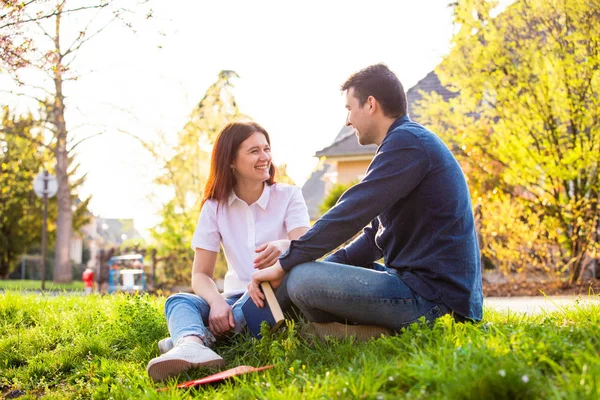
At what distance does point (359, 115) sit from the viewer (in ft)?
12.6

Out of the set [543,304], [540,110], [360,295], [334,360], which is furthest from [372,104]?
[540,110]

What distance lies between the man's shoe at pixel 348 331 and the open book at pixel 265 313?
0.21m

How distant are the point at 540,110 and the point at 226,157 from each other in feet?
26.4

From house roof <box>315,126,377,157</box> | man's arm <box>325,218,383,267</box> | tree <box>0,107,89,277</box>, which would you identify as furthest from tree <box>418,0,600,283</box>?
tree <box>0,107,89,277</box>

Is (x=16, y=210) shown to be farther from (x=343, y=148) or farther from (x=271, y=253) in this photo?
(x=271, y=253)

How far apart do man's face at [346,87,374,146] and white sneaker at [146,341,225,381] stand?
1400mm

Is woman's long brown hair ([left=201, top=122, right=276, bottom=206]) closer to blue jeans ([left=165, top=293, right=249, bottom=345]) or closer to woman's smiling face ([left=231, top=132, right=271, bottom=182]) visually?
woman's smiling face ([left=231, top=132, right=271, bottom=182])

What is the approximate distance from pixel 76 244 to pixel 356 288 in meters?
54.6

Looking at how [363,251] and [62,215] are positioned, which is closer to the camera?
[363,251]

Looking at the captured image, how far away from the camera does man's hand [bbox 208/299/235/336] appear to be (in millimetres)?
4074

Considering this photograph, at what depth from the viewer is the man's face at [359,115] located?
3816 mm

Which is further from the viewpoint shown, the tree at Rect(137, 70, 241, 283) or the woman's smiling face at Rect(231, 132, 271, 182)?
the tree at Rect(137, 70, 241, 283)

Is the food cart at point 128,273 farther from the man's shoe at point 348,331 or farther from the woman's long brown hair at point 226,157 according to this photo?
the man's shoe at point 348,331

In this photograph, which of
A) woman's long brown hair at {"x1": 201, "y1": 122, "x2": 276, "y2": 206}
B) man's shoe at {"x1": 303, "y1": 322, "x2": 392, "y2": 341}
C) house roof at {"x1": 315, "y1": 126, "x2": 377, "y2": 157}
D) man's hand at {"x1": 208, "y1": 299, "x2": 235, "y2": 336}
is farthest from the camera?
house roof at {"x1": 315, "y1": 126, "x2": 377, "y2": 157}
